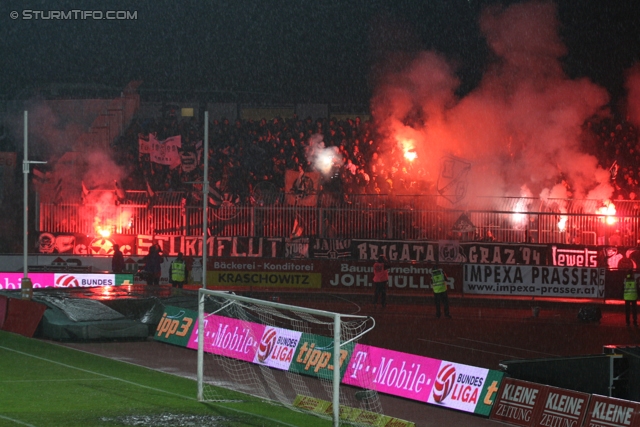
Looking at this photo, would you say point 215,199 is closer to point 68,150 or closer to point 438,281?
point 68,150

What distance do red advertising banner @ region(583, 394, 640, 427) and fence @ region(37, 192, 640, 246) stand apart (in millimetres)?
18586

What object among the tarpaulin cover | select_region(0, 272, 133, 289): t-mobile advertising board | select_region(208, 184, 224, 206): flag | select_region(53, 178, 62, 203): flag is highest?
select_region(53, 178, 62, 203): flag

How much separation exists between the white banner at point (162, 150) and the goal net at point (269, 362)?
46.9 feet

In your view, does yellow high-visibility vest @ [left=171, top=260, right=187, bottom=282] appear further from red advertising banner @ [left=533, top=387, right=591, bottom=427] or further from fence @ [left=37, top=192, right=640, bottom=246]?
red advertising banner @ [left=533, top=387, right=591, bottom=427]

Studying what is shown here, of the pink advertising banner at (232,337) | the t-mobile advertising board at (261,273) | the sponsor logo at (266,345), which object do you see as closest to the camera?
the sponsor logo at (266,345)

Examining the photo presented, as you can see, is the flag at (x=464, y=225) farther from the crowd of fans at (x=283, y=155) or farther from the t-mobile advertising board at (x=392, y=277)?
the crowd of fans at (x=283, y=155)

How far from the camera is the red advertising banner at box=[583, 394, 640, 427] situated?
9.82m

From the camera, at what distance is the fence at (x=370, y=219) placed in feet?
94.4

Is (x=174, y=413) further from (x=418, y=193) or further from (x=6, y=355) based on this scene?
(x=418, y=193)

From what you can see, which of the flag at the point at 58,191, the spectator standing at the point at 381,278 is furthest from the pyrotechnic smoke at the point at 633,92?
the flag at the point at 58,191

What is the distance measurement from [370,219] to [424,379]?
16775 millimetres

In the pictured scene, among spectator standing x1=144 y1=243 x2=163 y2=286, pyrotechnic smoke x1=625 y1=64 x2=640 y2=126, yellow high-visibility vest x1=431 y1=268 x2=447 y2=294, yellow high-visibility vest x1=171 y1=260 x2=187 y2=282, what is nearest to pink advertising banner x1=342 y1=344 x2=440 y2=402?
yellow high-visibility vest x1=431 y1=268 x2=447 y2=294

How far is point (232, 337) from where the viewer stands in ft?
53.1

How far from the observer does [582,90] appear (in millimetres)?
36781
